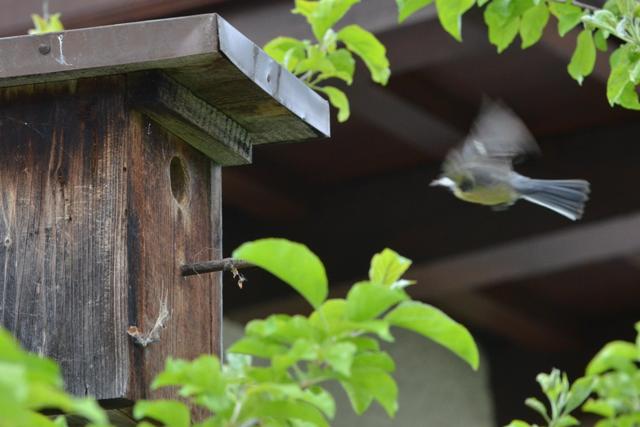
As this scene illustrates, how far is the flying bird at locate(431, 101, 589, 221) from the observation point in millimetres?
2424

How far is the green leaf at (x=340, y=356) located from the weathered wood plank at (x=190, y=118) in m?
0.90

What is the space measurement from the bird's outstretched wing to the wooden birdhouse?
1.31 ft

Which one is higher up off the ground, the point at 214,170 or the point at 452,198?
the point at 452,198

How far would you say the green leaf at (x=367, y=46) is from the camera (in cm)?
244

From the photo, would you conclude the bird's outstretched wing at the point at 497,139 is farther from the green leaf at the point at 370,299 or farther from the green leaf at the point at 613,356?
the green leaf at the point at 370,299

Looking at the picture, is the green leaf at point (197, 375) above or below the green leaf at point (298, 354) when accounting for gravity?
below

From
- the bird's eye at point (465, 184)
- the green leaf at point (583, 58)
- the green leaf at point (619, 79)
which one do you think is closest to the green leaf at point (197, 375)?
the green leaf at point (619, 79)

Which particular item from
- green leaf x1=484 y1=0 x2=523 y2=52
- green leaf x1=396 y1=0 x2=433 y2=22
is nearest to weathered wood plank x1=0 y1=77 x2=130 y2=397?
green leaf x1=396 y1=0 x2=433 y2=22

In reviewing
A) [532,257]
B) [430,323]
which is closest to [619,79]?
[430,323]

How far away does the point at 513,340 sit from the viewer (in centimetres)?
491

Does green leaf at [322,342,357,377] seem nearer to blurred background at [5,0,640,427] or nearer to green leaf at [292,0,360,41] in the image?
green leaf at [292,0,360,41]

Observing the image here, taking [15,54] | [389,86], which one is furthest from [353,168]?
[15,54]

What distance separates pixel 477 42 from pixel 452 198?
0.94m

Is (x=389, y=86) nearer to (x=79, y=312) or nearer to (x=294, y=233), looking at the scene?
(x=294, y=233)
